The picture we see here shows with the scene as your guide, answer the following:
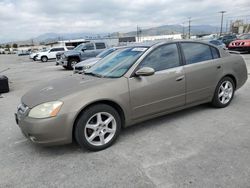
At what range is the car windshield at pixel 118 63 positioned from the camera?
367 cm

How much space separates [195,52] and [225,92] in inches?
46.9

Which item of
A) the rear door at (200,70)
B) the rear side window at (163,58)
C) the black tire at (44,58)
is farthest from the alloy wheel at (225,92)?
the black tire at (44,58)

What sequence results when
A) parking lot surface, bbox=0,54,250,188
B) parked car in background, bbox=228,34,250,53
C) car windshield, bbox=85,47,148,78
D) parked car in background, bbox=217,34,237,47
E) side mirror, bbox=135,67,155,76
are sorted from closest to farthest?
parking lot surface, bbox=0,54,250,188, side mirror, bbox=135,67,155,76, car windshield, bbox=85,47,148,78, parked car in background, bbox=228,34,250,53, parked car in background, bbox=217,34,237,47

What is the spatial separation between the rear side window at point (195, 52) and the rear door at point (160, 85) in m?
0.22

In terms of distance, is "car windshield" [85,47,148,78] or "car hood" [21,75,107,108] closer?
"car hood" [21,75,107,108]

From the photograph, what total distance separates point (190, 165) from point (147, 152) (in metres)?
0.63

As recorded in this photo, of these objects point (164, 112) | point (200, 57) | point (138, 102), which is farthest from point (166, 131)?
point (200, 57)

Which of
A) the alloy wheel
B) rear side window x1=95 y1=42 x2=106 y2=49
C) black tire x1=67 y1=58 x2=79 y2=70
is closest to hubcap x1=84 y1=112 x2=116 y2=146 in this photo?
the alloy wheel

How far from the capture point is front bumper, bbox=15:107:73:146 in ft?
9.64

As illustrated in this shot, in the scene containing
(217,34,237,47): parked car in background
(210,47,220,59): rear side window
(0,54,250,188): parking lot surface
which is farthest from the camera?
(217,34,237,47): parked car in background

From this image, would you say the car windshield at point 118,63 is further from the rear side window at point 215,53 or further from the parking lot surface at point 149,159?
the rear side window at point 215,53

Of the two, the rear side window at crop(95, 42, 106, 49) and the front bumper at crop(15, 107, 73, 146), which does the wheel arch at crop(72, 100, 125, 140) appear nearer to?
the front bumper at crop(15, 107, 73, 146)

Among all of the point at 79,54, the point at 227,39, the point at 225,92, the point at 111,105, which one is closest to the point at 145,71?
the point at 111,105

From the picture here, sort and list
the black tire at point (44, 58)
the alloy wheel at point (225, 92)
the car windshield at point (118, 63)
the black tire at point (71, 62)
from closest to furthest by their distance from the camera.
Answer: the car windshield at point (118, 63) → the alloy wheel at point (225, 92) → the black tire at point (71, 62) → the black tire at point (44, 58)
